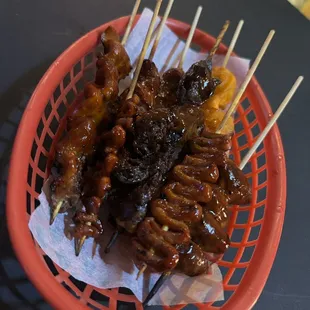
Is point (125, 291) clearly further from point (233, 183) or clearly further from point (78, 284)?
point (233, 183)

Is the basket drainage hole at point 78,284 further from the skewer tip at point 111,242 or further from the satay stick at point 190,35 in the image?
the satay stick at point 190,35

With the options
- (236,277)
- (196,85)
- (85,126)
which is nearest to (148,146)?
(85,126)

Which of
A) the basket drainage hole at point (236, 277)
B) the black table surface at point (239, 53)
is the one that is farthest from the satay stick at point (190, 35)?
the basket drainage hole at point (236, 277)

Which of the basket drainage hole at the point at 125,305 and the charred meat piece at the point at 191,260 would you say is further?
the basket drainage hole at the point at 125,305

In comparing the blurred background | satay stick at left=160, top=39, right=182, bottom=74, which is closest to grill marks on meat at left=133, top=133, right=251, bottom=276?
satay stick at left=160, top=39, right=182, bottom=74

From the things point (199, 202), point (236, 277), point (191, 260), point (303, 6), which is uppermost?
point (303, 6)

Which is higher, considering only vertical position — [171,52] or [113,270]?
[171,52]
